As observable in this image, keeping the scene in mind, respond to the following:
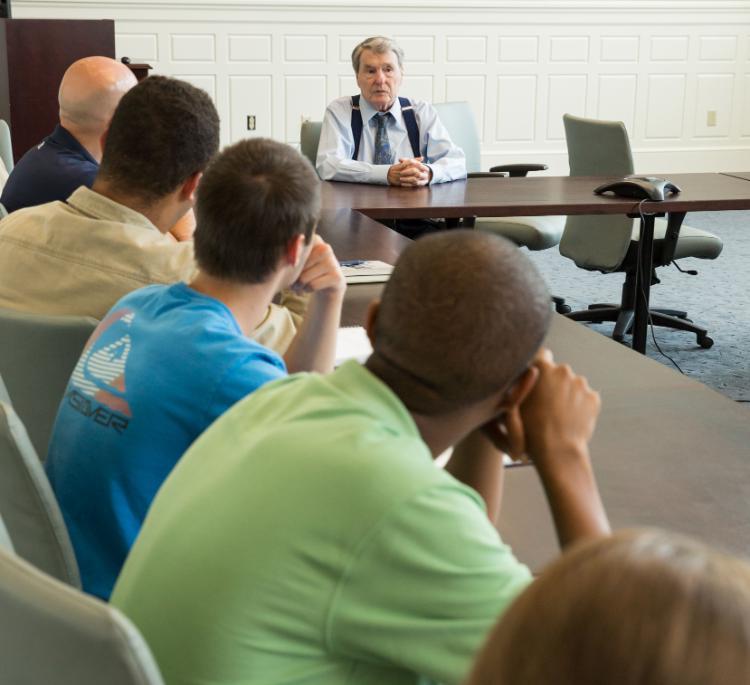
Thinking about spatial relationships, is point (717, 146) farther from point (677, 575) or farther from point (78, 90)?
point (677, 575)

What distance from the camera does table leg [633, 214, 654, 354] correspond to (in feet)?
14.8

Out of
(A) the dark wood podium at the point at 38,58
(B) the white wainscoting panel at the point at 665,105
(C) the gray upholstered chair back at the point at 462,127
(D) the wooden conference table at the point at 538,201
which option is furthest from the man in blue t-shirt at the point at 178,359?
(B) the white wainscoting panel at the point at 665,105

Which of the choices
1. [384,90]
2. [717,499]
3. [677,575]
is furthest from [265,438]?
[384,90]

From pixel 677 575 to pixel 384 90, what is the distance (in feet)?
14.4

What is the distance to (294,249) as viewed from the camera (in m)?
1.72

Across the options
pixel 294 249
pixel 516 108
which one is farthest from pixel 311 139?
pixel 516 108

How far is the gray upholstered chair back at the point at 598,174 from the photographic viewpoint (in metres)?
4.65

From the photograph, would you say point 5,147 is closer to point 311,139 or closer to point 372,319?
point 311,139

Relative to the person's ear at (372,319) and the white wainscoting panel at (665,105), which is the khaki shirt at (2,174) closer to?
the person's ear at (372,319)

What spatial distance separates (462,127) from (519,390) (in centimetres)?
398

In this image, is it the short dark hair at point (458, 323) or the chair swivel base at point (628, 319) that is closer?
the short dark hair at point (458, 323)

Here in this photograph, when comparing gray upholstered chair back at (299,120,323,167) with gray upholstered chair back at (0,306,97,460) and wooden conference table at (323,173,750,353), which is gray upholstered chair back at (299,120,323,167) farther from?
gray upholstered chair back at (0,306,97,460)

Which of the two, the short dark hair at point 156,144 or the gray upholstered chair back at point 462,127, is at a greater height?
the short dark hair at point 156,144

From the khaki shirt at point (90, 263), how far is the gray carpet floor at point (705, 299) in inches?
104
